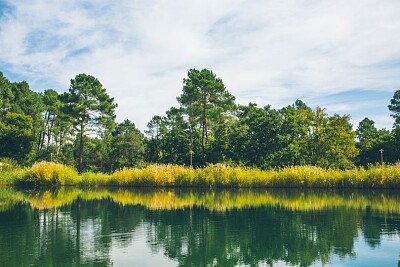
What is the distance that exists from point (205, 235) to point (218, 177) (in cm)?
1466

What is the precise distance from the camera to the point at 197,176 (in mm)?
23906

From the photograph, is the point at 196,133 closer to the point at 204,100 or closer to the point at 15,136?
the point at 204,100

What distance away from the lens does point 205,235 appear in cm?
870

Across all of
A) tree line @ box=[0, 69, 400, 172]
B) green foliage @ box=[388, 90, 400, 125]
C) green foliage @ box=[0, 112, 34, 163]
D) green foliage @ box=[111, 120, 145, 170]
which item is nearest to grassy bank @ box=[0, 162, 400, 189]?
tree line @ box=[0, 69, 400, 172]

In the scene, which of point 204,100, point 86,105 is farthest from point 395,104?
point 86,105

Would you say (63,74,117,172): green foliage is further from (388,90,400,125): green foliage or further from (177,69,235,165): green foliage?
(388,90,400,125): green foliage

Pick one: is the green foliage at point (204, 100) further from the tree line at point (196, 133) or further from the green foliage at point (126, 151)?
the green foliage at point (126, 151)

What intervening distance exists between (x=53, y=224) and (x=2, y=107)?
37.2 meters

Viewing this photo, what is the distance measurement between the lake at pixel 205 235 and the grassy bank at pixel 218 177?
748cm

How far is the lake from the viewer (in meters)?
6.71

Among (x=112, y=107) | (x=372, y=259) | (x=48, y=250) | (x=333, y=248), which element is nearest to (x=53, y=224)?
(x=48, y=250)

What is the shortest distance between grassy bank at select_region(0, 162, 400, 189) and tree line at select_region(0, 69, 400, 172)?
5.97 metres

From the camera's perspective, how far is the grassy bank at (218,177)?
68.5 feet

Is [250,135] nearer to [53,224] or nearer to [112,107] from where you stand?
[112,107]
